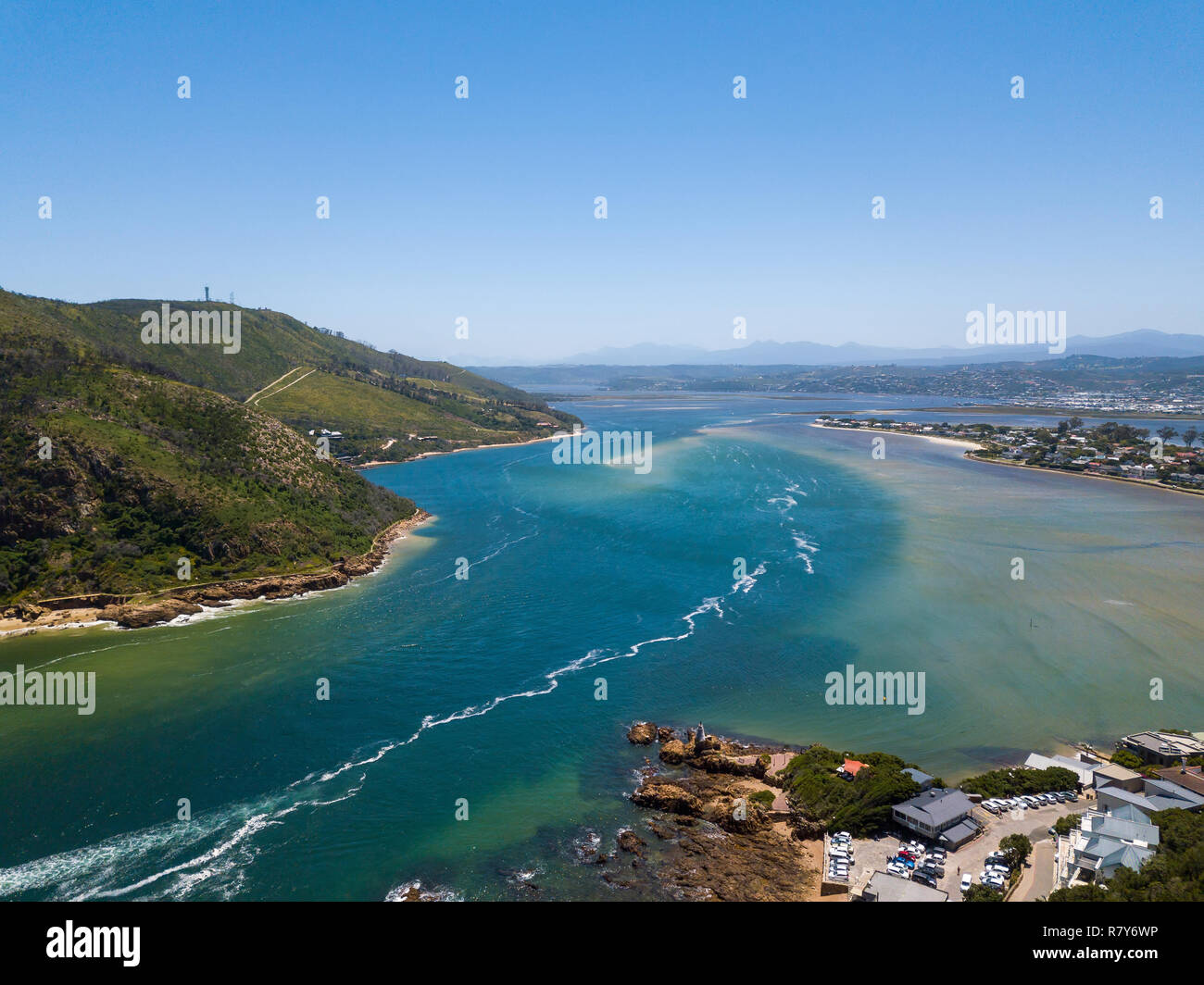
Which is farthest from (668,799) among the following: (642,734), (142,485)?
(142,485)

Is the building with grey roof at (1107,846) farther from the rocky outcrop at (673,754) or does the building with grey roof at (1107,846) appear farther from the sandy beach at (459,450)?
the sandy beach at (459,450)

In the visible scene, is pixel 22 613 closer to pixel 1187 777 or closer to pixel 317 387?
pixel 1187 777

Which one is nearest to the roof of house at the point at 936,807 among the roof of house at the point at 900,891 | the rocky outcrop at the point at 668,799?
the roof of house at the point at 900,891

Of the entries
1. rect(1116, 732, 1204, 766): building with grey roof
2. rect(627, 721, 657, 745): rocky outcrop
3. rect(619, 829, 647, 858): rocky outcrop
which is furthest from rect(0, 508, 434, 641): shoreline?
rect(1116, 732, 1204, 766): building with grey roof

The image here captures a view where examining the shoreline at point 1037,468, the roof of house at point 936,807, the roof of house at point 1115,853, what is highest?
the shoreline at point 1037,468

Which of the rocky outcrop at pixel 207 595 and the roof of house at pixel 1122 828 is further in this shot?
the rocky outcrop at pixel 207 595
